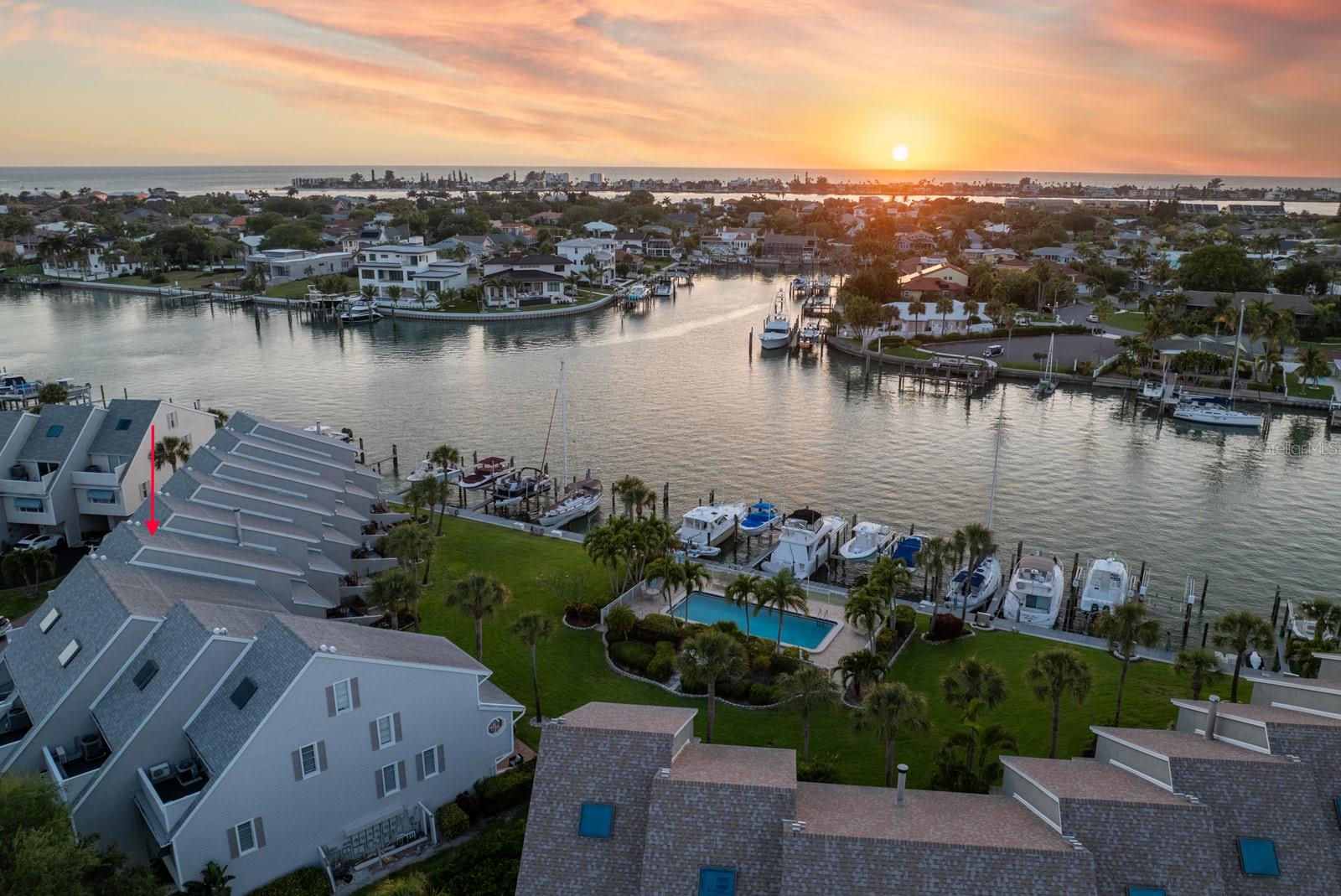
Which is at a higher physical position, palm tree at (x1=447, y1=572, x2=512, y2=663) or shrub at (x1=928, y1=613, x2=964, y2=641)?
palm tree at (x1=447, y1=572, x2=512, y2=663)

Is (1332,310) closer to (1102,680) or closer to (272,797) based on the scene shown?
(1102,680)

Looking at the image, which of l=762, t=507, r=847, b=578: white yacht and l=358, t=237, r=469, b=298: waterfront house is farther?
l=358, t=237, r=469, b=298: waterfront house

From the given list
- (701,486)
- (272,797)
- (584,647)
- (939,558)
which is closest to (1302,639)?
(939,558)

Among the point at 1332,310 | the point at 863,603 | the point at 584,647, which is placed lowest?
the point at 584,647

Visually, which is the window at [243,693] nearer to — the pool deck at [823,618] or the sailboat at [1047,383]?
the pool deck at [823,618]

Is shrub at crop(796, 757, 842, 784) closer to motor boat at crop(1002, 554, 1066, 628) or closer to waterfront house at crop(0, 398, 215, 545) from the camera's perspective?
motor boat at crop(1002, 554, 1066, 628)

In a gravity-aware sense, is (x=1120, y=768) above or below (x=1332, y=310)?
below

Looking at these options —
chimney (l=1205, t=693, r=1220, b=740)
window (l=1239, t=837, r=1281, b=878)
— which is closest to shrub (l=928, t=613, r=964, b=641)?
chimney (l=1205, t=693, r=1220, b=740)
